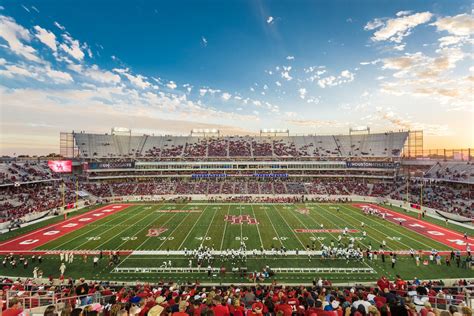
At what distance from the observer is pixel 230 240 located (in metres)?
24.1

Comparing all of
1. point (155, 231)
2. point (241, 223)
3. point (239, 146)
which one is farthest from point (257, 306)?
point (239, 146)

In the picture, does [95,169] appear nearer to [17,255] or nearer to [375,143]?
[17,255]

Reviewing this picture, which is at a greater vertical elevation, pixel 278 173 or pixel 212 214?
pixel 278 173

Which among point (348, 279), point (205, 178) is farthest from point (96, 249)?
point (205, 178)

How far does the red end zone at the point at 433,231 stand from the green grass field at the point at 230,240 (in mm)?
1314

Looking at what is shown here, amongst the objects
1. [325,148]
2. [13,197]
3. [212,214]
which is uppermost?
[325,148]

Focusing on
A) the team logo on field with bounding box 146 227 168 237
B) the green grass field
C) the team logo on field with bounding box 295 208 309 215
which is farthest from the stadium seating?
the team logo on field with bounding box 146 227 168 237

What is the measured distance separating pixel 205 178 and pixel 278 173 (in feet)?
57.4

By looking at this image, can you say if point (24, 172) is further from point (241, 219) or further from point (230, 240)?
point (230, 240)

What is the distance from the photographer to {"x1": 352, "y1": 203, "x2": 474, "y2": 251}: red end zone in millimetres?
23594

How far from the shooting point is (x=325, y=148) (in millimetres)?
69000

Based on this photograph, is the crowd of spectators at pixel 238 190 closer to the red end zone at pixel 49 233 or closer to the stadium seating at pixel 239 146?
the red end zone at pixel 49 233

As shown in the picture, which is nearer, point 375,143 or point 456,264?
point 456,264

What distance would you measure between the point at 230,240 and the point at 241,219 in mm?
8771
